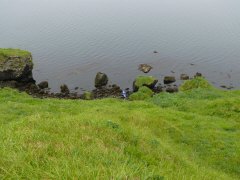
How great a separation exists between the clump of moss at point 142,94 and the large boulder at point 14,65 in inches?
711

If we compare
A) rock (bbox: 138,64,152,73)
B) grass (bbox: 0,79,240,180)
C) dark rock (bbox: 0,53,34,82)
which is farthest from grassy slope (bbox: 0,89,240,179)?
rock (bbox: 138,64,152,73)

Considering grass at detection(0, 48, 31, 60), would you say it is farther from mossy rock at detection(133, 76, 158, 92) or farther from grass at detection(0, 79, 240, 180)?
grass at detection(0, 79, 240, 180)

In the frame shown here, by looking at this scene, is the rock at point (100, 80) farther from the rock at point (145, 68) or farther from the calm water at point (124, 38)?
the rock at point (145, 68)

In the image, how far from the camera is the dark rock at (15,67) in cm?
5356

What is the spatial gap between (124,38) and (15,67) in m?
27.5

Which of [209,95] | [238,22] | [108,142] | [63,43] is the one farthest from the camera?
[238,22]

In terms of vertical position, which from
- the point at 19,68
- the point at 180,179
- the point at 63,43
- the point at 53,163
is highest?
the point at 63,43

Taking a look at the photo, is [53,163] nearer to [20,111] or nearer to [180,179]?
[180,179]

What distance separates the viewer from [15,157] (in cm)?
797

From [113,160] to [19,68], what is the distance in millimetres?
48895

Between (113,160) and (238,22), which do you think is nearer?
(113,160)

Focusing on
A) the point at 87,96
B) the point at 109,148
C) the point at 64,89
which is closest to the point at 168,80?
the point at 87,96

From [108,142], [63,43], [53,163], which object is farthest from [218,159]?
[63,43]

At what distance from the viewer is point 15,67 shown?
54.3 meters
